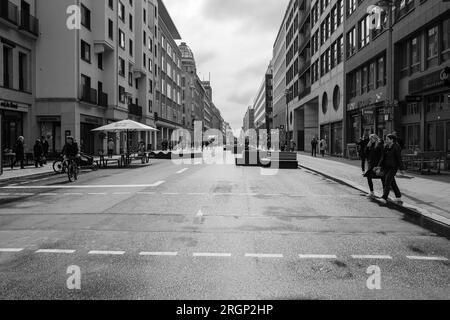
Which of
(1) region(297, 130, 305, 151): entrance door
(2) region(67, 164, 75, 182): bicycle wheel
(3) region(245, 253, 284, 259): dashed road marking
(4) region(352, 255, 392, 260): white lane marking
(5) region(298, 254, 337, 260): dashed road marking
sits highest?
(1) region(297, 130, 305, 151): entrance door

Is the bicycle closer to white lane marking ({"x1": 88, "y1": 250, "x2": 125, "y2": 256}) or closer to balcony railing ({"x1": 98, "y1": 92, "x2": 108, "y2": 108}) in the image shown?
white lane marking ({"x1": 88, "y1": 250, "x2": 125, "y2": 256})

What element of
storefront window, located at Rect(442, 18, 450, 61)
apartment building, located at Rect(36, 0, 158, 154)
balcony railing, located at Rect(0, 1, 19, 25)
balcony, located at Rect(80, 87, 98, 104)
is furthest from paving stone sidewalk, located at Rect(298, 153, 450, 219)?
balcony, located at Rect(80, 87, 98, 104)

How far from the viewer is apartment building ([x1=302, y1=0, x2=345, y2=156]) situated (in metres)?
37.1

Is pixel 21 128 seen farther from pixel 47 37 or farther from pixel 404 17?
pixel 404 17

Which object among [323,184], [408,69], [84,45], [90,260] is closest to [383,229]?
[90,260]

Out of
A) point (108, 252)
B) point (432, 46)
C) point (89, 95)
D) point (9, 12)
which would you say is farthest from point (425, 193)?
point (89, 95)

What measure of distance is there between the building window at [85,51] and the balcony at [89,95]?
97.0 inches

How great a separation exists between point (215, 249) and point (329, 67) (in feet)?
126

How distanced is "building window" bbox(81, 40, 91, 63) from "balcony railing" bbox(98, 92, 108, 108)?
3.65 meters

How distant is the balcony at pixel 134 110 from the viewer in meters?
48.8

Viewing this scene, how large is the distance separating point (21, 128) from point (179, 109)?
6010 cm

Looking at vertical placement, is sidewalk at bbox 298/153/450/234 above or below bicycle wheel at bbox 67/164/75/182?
below

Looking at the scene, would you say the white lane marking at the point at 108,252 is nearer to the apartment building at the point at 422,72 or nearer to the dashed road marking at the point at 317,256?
the dashed road marking at the point at 317,256
